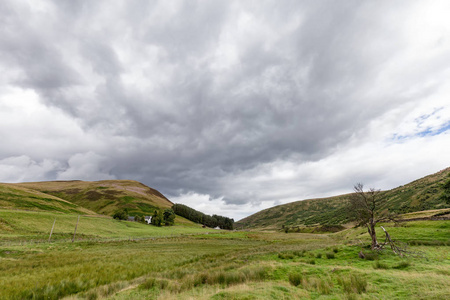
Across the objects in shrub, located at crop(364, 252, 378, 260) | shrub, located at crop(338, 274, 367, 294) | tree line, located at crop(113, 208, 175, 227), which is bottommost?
shrub, located at crop(338, 274, 367, 294)

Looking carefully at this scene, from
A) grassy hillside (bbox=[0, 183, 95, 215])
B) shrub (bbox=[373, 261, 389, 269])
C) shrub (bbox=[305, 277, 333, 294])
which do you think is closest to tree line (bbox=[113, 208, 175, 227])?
grassy hillside (bbox=[0, 183, 95, 215])

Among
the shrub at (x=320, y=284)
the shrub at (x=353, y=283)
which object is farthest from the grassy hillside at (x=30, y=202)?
the shrub at (x=353, y=283)

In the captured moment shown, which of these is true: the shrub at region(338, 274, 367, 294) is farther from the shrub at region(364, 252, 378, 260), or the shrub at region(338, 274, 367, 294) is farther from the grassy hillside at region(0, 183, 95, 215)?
the grassy hillside at region(0, 183, 95, 215)

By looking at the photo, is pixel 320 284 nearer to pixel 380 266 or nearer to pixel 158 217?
pixel 380 266

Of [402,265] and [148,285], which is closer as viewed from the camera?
[148,285]

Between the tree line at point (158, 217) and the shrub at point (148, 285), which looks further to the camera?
the tree line at point (158, 217)

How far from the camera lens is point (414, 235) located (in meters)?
30.7

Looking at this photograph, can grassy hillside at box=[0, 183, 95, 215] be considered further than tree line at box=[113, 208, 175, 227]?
No

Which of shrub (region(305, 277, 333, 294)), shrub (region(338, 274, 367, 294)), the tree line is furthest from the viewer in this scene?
the tree line

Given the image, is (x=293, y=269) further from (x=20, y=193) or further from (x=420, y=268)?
(x=20, y=193)

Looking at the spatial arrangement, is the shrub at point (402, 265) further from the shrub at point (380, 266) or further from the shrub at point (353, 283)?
the shrub at point (353, 283)

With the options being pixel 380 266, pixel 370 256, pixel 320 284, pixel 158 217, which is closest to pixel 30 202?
pixel 158 217

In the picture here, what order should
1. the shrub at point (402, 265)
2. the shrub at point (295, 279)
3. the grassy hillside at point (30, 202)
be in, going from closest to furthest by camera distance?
the shrub at point (295, 279)
the shrub at point (402, 265)
the grassy hillside at point (30, 202)

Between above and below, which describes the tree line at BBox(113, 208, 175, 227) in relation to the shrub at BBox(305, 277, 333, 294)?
above
